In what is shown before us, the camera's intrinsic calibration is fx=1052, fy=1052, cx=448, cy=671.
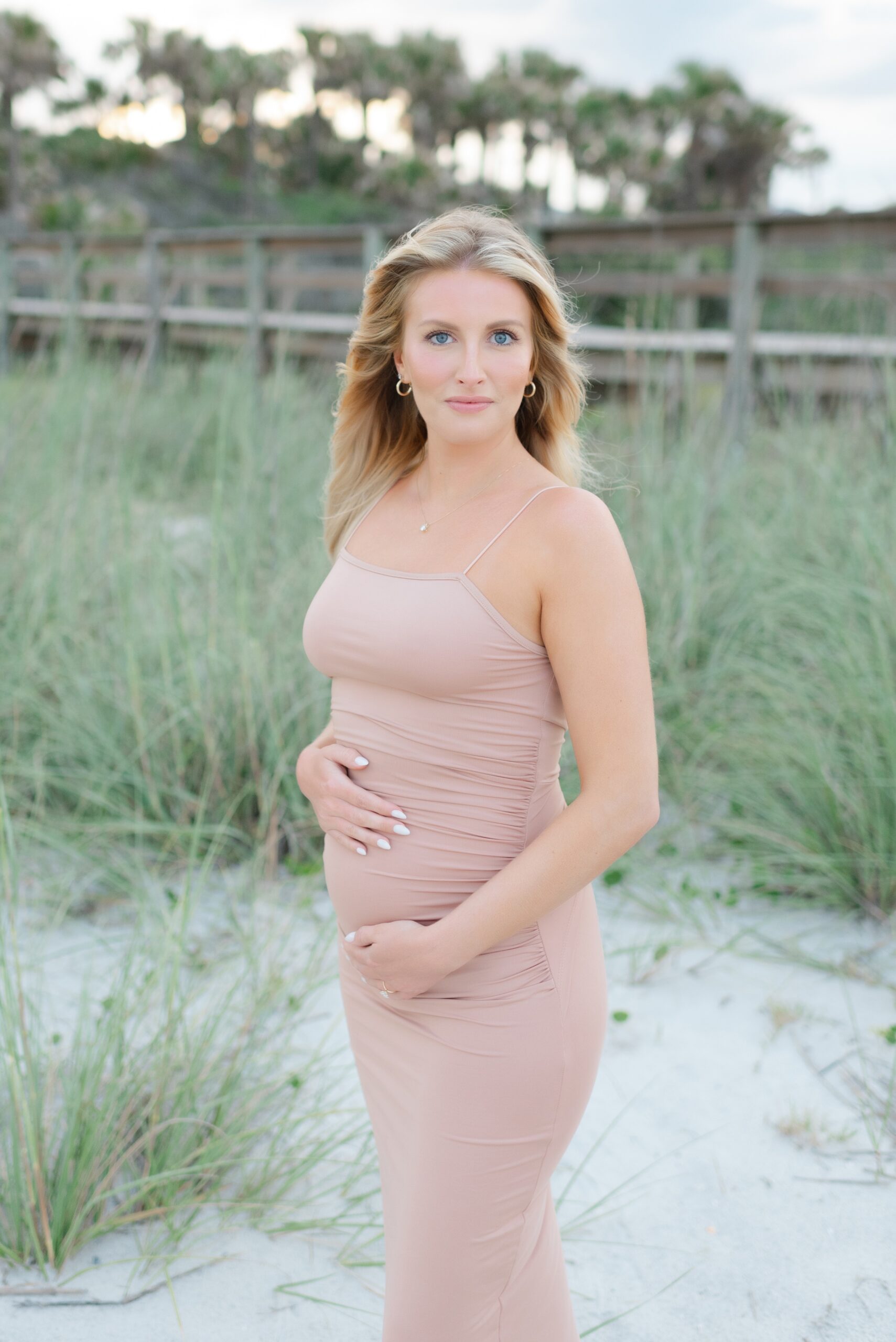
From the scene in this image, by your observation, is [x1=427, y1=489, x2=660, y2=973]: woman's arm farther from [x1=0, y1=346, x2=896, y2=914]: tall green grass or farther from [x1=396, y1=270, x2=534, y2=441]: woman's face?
[x1=0, y1=346, x2=896, y2=914]: tall green grass

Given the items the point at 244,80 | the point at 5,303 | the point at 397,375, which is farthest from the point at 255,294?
the point at 244,80

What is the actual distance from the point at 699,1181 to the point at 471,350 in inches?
67.7

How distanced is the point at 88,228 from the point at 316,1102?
3666cm

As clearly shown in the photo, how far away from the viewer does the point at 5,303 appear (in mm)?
6531

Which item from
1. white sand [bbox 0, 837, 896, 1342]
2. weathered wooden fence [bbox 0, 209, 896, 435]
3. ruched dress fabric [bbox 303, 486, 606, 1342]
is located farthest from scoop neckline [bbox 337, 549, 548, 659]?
weathered wooden fence [bbox 0, 209, 896, 435]

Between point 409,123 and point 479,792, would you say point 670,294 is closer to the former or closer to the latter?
point 479,792

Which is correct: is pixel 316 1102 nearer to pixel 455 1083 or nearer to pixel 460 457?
pixel 455 1083

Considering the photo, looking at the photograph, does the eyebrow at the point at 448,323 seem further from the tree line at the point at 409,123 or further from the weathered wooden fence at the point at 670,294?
the tree line at the point at 409,123

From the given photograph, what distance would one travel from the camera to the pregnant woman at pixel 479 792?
1.21 meters

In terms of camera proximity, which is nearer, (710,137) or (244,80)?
(710,137)

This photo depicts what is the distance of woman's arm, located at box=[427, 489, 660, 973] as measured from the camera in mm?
1193

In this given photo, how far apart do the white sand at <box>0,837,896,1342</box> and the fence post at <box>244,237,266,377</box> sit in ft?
15.3

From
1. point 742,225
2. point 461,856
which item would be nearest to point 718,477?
point 742,225

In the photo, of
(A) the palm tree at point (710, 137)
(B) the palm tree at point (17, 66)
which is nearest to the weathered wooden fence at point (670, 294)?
(B) the palm tree at point (17, 66)
